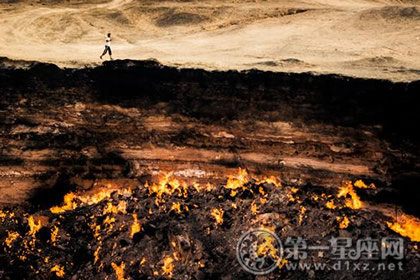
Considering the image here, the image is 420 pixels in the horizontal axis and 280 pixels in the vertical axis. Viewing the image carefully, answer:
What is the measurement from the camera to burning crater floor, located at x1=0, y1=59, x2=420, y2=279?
528cm

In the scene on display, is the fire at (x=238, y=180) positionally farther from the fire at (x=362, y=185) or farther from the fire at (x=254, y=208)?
the fire at (x=362, y=185)

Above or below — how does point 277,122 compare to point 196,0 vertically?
below

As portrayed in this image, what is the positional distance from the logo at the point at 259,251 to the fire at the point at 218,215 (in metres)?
0.48

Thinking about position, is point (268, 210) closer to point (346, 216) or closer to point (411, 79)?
point (346, 216)

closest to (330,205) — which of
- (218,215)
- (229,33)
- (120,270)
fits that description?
(218,215)

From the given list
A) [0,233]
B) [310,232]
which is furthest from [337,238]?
[0,233]

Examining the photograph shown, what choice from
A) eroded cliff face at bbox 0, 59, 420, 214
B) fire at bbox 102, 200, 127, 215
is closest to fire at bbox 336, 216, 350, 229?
eroded cliff face at bbox 0, 59, 420, 214

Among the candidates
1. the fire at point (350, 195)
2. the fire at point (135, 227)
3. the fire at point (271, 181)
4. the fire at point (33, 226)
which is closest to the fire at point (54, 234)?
the fire at point (33, 226)

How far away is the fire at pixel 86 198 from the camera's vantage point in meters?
6.18

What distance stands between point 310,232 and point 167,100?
11.5ft

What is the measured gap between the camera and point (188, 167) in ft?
20.7

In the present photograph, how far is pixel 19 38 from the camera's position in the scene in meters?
10.6

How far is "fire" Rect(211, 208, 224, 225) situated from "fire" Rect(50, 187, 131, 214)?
173 cm

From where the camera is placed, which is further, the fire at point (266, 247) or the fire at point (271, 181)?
the fire at point (271, 181)
